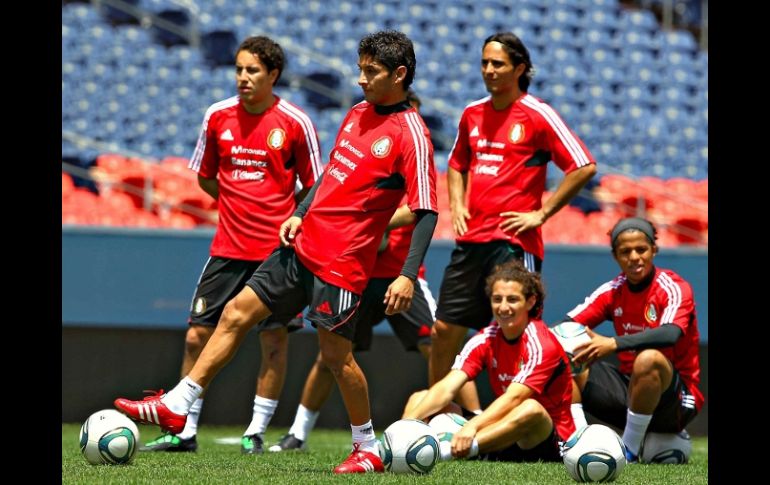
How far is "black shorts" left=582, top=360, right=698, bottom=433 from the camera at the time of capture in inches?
256

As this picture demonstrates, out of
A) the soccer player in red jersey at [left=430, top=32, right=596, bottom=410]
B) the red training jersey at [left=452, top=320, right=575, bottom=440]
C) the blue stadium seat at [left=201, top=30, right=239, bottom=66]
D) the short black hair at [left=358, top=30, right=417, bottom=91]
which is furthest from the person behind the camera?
the blue stadium seat at [left=201, top=30, right=239, bottom=66]

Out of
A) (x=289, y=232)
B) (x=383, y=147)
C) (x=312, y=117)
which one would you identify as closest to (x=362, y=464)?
(x=289, y=232)

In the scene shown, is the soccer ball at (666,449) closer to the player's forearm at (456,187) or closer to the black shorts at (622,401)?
the black shorts at (622,401)

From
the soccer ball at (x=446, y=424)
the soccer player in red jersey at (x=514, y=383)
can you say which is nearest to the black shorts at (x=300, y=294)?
the soccer player in red jersey at (x=514, y=383)

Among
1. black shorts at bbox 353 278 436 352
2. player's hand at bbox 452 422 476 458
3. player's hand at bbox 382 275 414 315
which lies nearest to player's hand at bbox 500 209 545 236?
black shorts at bbox 353 278 436 352

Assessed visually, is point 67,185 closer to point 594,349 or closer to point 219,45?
point 219,45

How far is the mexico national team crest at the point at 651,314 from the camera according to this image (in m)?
6.57

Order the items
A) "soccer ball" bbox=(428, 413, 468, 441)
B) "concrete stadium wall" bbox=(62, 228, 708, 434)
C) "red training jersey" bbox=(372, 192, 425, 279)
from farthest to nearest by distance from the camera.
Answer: "concrete stadium wall" bbox=(62, 228, 708, 434), "red training jersey" bbox=(372, 192, 425, 279), "soccer ball" bbox=(428, 413, 468, 441)

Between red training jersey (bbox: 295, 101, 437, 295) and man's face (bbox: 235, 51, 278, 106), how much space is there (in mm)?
1328

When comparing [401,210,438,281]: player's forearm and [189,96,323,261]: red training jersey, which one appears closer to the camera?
[401,210,438,281]: player's forearm

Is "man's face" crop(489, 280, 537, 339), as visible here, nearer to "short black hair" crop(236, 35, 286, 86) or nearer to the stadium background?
"short black hair" crop(236, 35, 286, 86)

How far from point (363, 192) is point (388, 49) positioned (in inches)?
25.1

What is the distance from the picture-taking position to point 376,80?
5254 millimetres
